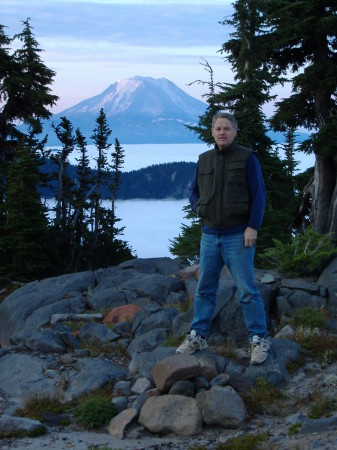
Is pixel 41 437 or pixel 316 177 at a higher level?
pixel 316 177

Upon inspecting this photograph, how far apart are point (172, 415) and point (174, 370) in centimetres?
58

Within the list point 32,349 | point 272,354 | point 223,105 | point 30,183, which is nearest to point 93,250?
point 30,183

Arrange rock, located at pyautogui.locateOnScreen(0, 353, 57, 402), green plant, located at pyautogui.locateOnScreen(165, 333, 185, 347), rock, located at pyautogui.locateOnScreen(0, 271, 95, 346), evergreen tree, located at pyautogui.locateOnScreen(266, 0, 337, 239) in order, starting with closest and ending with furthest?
1. rock, located at pyautogui.locateOnScreen(0, 353, 57, 402)
2. green plant, located at pyautogui.locateOnScreen(165, 333, 185, 347)
3. rock, located at pyautogui.locateOnScreen(0, 271, 95, 346)
4. evergreen tree, located at pyautogui.locateOnScreen(266, 0, 337, 239)

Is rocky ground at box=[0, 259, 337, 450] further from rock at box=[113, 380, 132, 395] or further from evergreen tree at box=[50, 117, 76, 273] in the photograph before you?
evergreen tree at box=[50, 117, 76, 273]

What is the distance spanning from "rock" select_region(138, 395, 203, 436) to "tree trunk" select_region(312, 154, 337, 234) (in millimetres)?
19526

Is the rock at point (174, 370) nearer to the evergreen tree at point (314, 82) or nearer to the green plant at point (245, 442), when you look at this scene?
the green plant at point (245, 442)

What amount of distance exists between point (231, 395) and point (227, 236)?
193 centimetres

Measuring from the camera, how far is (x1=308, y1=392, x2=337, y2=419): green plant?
20.6 ft

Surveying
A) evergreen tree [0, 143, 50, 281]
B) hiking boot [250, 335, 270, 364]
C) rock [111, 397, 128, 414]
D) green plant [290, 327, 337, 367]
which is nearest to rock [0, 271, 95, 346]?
rock [111, 397, 128, 414]

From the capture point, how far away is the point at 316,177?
25531 millimetres

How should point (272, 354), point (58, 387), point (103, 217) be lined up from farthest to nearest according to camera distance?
point (103, 217), point (58, 387), point (272, 354)

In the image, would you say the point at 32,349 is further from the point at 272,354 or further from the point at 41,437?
the point at 272,354

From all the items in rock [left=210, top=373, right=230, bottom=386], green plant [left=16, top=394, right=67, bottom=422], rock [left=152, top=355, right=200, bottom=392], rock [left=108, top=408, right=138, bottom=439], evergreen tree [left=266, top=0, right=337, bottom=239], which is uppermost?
evergreen tree [left=266, top=0, right=337, bottom=239]

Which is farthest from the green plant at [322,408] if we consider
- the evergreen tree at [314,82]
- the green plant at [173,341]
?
the evergreen tree at [314,82]
